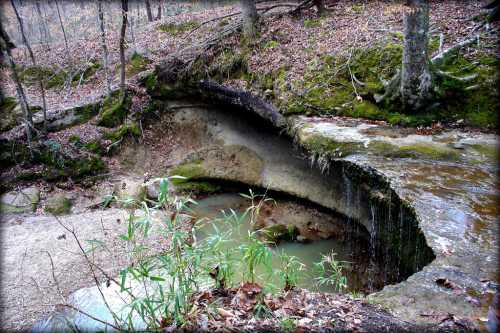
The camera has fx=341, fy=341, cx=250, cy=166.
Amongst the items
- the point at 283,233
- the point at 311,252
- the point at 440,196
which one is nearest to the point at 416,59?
the point at 440,196

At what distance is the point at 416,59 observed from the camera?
713 cm

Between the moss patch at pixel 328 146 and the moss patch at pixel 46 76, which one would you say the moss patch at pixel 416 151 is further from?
the moss patch at pixel 46 76

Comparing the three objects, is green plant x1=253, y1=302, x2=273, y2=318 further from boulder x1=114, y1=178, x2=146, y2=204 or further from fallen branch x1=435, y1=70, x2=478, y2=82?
boulder x1=114, y1=178, x2=146, y2=204

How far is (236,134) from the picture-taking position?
11.5 m

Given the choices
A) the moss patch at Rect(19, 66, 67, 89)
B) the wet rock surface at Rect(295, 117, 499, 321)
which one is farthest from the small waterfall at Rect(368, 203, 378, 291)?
the moss patch at Rect(19, 66, 67, 89)

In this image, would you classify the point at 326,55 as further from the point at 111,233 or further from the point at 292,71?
the point at 111,233

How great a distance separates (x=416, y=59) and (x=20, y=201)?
10771 millimetres

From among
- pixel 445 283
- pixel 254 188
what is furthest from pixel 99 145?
pixel 445 283

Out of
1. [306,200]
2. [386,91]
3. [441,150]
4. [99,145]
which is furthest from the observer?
[99,145]

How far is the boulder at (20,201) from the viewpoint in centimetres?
942

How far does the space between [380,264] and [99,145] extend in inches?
367

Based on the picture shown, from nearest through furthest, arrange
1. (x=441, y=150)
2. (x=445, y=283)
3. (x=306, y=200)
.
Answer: (x=445, y=283) < (x=441, y=150) < (x=306, y=200)

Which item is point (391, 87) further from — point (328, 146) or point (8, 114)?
point (8, 114)

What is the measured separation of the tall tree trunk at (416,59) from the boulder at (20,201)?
33.0 ft
